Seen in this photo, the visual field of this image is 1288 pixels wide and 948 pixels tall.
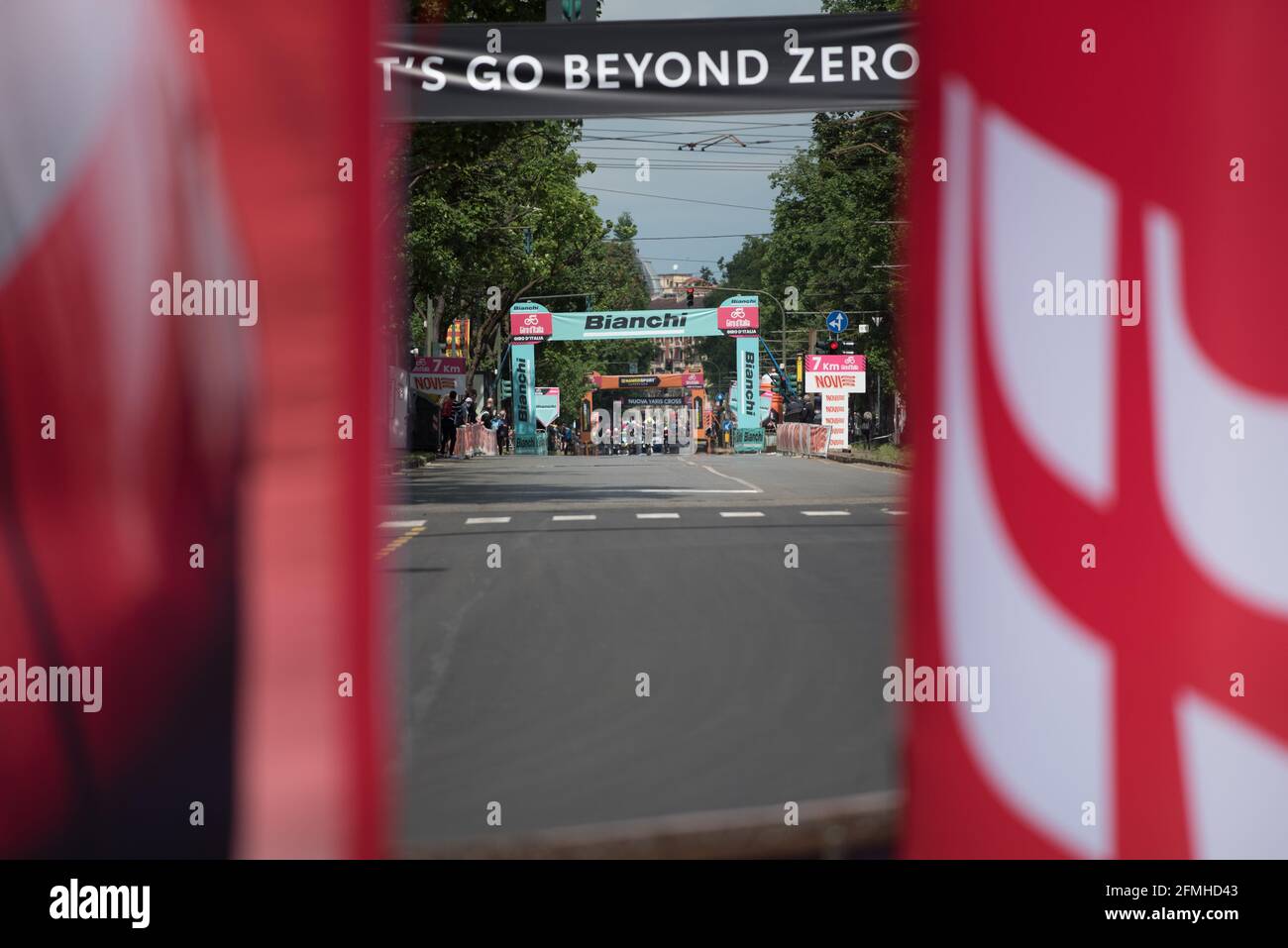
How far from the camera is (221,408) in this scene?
128 inches

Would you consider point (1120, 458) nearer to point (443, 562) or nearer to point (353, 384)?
point (353, 384)

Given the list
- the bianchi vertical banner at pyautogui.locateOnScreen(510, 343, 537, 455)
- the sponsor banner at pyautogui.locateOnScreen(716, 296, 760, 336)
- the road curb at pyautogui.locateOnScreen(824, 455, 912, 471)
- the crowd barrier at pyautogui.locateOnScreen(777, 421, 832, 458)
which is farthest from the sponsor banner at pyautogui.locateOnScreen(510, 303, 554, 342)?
the road curb at pyautogui.locateOnScreen(824, 455, 912, 471)

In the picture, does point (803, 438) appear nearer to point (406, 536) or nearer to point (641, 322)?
point (641, 322)

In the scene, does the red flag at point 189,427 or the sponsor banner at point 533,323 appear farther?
the sponsor banner at point 533,323

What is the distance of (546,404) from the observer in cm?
5994

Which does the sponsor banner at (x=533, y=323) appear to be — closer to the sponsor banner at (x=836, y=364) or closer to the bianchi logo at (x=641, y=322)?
the bianchi logo at (x=641, y=322)

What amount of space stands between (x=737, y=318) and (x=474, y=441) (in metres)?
9.43

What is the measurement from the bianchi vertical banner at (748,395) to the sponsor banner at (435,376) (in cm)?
1009

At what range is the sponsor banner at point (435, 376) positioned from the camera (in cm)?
4028

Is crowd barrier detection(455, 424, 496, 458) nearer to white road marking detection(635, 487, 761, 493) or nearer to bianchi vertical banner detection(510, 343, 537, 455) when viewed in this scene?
bianchi vertical banner detection(510, 343, 537, 455)

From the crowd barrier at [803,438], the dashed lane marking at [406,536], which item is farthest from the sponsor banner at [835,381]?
the dashed lane marking at [406,536]
